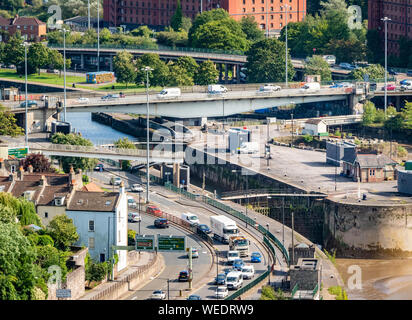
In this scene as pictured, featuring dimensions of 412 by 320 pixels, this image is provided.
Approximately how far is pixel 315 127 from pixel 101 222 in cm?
5287

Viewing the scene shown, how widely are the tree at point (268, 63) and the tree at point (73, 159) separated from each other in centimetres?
4848

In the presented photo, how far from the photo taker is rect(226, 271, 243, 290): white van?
6250 centimetres

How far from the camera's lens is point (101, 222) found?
227ft

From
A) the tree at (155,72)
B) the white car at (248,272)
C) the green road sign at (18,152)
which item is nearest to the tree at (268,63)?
the tree at (155,72)

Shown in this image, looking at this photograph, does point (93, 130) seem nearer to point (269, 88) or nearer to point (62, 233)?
point (269, 88)

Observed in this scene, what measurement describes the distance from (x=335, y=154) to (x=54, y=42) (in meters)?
86.6

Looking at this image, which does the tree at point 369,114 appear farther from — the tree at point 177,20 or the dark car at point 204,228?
the tree at point 177,20

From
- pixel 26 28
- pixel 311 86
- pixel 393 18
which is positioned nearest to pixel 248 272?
pixel 311 86

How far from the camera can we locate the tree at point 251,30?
174 metres

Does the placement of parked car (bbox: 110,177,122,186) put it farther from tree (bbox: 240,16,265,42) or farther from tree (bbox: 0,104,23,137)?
tree (bbox: 240,16,265,42)
